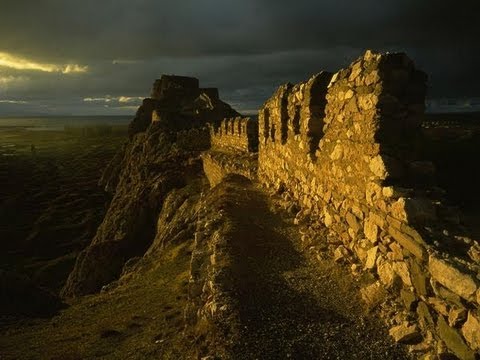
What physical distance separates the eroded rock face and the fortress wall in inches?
589

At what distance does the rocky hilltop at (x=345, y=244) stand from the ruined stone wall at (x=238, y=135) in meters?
10.2

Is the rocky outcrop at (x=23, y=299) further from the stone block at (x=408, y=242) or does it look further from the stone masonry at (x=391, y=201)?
the stone block at (x=408, y=242)

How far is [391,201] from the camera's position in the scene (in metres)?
6.10

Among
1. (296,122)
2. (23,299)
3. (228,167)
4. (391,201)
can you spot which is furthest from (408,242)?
(228,167)

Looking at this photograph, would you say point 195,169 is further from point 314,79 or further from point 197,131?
point 314,79

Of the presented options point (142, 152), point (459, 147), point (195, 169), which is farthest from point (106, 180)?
point (459, 147)

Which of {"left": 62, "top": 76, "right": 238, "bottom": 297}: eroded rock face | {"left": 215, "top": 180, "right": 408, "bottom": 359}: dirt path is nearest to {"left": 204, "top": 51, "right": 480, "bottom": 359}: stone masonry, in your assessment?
{"left": 215, "top": 180, "right": 408, "bottom": 359}: dirt path

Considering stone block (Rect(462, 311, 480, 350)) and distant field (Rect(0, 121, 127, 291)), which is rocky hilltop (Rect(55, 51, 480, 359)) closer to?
stone block (Rect(462, 311, 480, 350))

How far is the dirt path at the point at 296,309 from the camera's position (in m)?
5.08

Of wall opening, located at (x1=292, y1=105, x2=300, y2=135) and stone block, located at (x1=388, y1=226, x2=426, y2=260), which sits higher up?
wall opening, located at (x1=292, y1=105, x2=300, y2=135)

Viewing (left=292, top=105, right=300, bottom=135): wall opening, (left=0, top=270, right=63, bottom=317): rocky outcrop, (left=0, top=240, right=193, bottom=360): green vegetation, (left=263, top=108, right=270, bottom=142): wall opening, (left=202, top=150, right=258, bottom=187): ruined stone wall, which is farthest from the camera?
(left=202, top=150, right=258, bottom=187): ruined stone wall

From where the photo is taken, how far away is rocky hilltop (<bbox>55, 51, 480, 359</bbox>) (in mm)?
5035

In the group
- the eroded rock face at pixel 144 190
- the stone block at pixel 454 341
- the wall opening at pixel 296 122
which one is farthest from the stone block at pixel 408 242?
the eroded rock face at pixel 144 190

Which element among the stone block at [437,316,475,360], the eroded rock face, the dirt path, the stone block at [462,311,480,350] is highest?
the stone block at [462,311,480,350]
